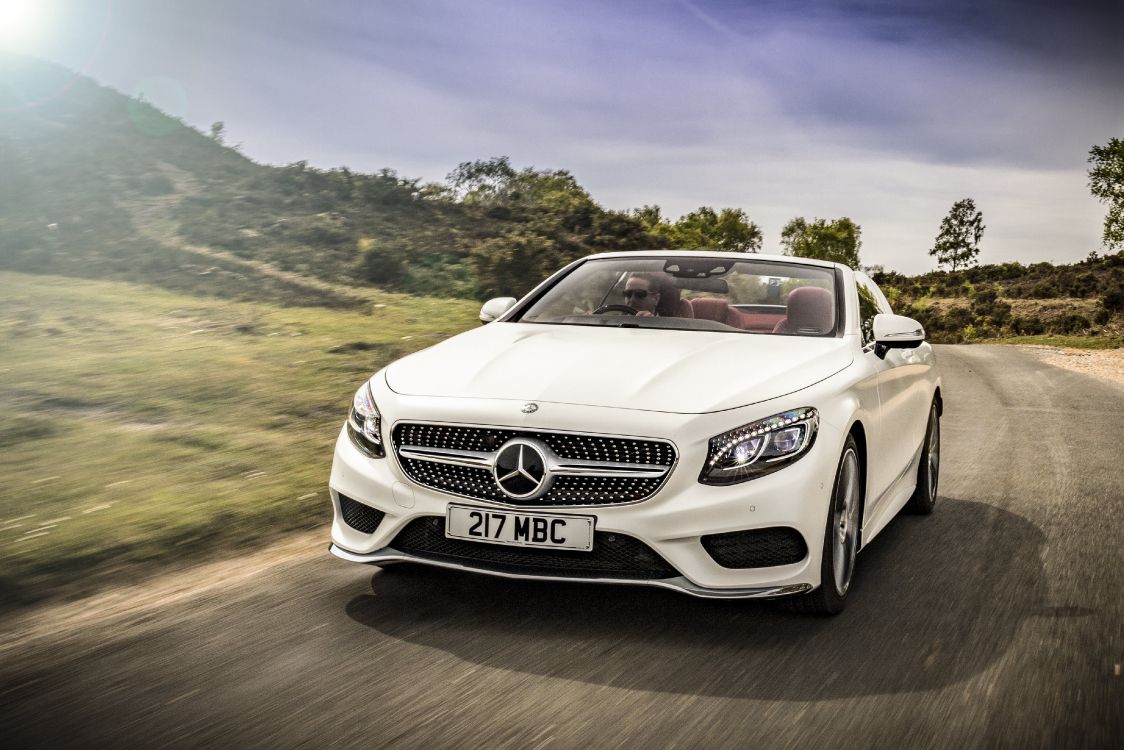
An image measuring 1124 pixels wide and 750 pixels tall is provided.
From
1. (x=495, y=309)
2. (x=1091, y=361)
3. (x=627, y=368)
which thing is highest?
(x=495, y=309)

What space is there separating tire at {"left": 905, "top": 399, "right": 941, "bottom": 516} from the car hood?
178cm

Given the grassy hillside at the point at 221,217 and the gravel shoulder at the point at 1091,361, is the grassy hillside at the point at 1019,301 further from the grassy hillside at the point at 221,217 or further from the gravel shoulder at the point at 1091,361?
the grassy hillside at the point at 221,217

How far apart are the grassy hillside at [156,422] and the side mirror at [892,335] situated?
3255mm

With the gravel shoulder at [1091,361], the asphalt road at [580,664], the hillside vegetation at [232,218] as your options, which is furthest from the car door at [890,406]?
the hillside vegetation at [232,218]

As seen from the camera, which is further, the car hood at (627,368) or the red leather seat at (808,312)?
the red leather seat at (808,312)

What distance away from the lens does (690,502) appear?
4012mm

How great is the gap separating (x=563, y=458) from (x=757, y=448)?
70 centimetres

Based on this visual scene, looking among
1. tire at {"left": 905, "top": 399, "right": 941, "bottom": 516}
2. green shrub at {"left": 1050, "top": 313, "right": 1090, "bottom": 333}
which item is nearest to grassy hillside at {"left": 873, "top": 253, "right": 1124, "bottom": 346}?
green shrub at {"left": 1050, "top": 313, "right": 1090, "bottom": 333}

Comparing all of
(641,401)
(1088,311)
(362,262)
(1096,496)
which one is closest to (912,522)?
(1096,496)

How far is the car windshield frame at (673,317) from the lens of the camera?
18.2 feet

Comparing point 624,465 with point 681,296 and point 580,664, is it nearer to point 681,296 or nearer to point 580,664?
point 580,664

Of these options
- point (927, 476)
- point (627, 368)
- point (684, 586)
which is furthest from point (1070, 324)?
point (684, 586)

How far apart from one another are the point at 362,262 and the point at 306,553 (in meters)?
18.7

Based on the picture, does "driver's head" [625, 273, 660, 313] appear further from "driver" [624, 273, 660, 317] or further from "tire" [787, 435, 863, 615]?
"tire" [787, 435, 863, 615]
